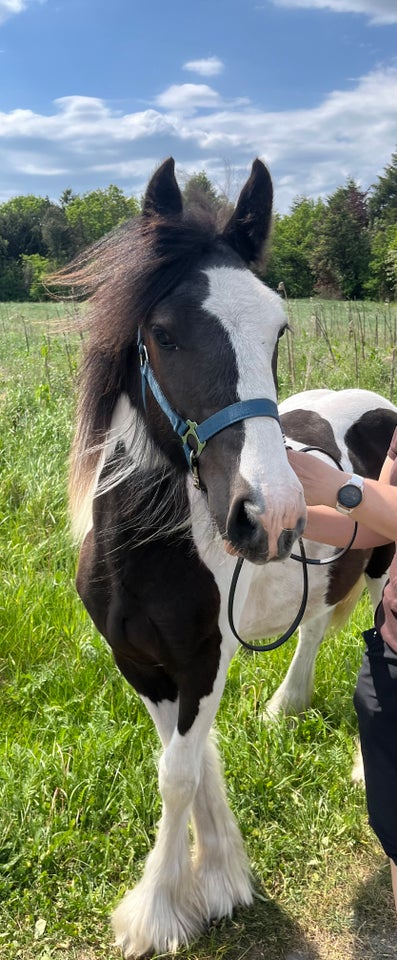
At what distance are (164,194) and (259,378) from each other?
0.71 metres

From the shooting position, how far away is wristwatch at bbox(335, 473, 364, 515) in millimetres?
1740

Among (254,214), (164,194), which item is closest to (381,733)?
(254,214)

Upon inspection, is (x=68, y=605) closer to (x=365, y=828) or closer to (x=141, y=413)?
(x=365, y=828)

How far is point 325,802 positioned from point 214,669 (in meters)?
1.17

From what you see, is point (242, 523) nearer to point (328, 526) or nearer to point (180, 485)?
point (180, 485)

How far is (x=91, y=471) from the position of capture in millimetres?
2205

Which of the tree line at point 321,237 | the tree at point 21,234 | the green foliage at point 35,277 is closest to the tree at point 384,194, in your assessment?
the tree line at point 321,237

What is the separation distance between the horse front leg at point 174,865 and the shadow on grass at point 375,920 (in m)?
0.54

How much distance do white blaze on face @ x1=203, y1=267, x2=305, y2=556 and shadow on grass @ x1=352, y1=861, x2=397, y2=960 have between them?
1660mm

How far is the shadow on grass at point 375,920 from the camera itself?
2234 mm

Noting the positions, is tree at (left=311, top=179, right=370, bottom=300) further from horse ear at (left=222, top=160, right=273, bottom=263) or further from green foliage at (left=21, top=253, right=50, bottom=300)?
horse ear at (left=222, top=160, right=273, bottom=263)

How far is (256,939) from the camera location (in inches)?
91.0

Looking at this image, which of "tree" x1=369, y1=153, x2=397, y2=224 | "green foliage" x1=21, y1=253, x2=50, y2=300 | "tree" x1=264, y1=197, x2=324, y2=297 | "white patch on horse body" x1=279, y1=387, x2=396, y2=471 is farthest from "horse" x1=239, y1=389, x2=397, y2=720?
"tree" x1=369, y1=153, x2=397, y2=224

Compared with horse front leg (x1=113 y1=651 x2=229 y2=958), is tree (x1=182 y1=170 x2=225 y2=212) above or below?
above
